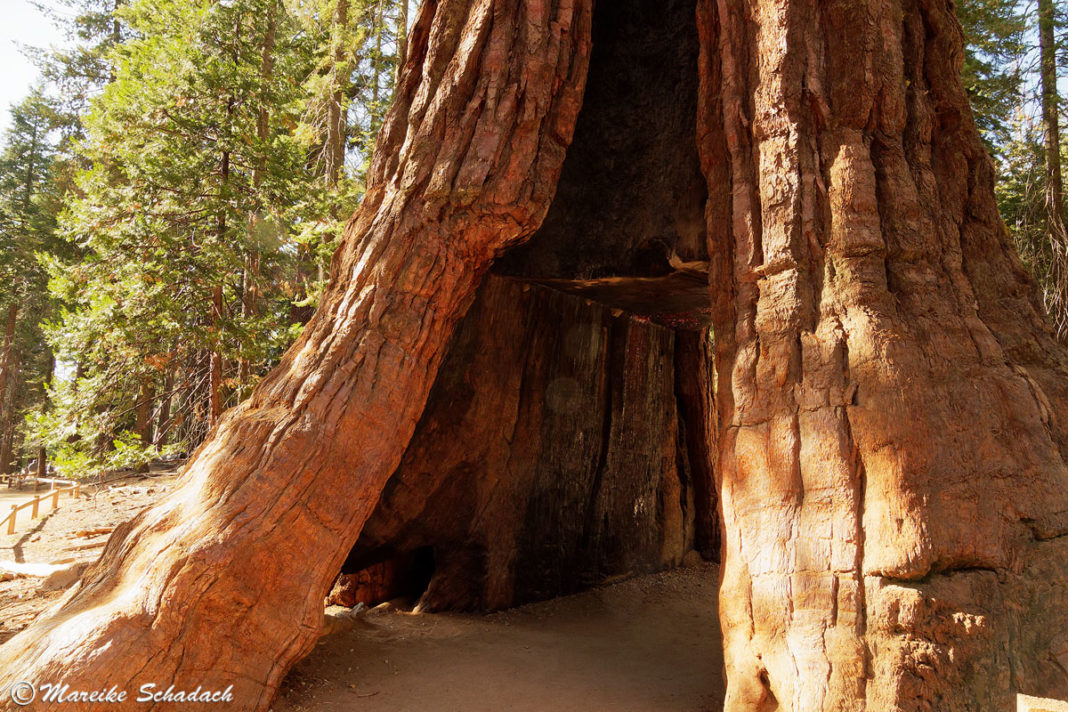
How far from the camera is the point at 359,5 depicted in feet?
42.0

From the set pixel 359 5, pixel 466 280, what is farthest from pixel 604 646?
pixel 359 5

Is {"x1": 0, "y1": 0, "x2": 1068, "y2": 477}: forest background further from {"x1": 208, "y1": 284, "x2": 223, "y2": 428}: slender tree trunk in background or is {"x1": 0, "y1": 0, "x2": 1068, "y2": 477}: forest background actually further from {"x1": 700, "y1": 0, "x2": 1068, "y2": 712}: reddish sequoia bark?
{"x1": 700, "y1": 0, "x2": 1068, "y2": 712}: reddish sequoia bark

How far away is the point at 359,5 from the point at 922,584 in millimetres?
13354

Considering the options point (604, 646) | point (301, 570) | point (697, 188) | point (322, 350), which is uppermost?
point (697, 188)

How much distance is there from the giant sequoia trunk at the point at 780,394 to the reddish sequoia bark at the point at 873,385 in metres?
0.01

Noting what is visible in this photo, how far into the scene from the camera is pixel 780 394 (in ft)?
12.9

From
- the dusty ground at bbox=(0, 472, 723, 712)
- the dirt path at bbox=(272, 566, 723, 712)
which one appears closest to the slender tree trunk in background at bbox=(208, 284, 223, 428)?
the dusty ground at bbox=(0, 472, 723, 712)

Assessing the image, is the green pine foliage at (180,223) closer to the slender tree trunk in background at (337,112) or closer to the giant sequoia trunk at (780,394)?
the slender tree trunk in background at (337,112)

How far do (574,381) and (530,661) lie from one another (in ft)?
9.81

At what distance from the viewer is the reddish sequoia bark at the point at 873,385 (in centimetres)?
322

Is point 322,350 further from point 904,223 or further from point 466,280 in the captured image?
point 904,223

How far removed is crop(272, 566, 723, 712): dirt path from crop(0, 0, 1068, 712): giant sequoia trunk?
2.50 feet

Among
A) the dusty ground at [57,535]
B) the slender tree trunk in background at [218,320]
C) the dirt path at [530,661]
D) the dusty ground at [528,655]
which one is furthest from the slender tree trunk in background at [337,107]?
the dirt path at [530,661]

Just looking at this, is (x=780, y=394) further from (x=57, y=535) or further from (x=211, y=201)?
(x=57, y=535)
